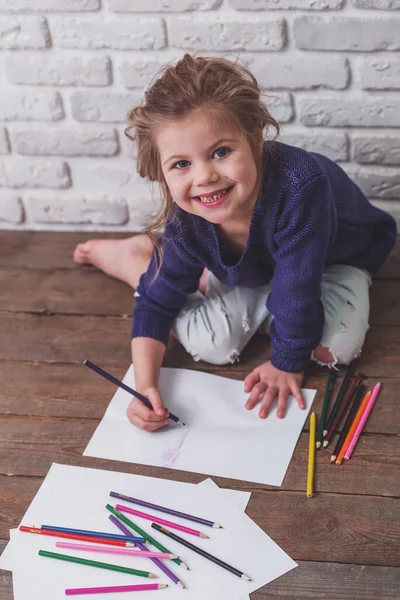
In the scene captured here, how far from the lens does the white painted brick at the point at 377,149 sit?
167 cm

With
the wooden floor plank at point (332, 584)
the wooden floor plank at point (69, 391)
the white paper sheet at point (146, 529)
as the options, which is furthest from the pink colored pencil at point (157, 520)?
the wooden floor plank at point (69, 391)

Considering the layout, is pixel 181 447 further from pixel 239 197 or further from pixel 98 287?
pixel 98 287

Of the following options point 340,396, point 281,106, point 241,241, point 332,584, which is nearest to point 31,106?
point 281,106

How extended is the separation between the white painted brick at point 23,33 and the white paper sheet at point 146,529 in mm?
872

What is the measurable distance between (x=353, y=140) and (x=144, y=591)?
990 mm

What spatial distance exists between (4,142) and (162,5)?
19.0 inches

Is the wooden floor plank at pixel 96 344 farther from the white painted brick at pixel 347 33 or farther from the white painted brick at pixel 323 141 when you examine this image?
the white painted brick at pixel 347 33

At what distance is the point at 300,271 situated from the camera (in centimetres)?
132

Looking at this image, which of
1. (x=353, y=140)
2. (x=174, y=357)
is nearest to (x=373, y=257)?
(x=353, y=140)

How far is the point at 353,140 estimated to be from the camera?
1.68 meters

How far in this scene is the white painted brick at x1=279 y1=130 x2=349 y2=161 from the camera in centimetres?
169

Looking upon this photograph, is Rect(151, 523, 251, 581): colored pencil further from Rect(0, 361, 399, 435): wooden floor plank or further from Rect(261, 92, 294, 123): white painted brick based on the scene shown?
Rect(261, 92, 294, 123): white painted brick

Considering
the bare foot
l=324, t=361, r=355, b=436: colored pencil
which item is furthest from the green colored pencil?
the bare foot

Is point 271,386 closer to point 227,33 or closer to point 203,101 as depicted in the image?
point 203,101
